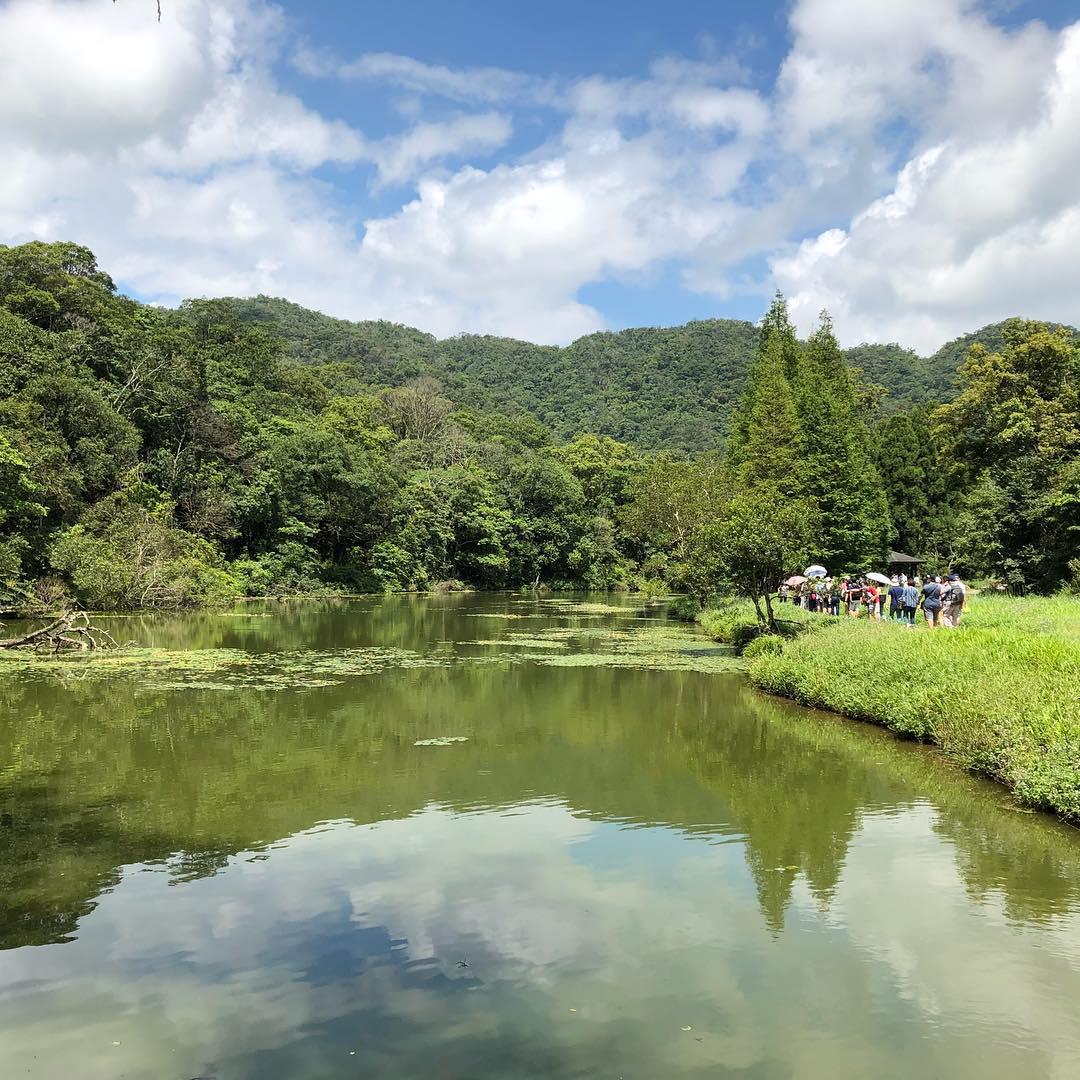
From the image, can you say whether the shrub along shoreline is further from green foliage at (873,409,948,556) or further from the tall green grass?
green foliage at (873,409,948,556)

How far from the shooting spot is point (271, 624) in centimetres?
3153

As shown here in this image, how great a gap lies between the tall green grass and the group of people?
0.81 metres

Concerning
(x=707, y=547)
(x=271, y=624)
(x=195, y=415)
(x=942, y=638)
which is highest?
(x=195, y=415)

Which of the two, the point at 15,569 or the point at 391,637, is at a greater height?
the point at 15,569

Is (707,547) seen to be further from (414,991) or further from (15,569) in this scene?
(15,569)

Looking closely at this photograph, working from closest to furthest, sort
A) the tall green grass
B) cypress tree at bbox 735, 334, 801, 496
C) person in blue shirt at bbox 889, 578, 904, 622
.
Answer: the tall green grass, person in blue shirt at bbox 889, 578, 904, 622, cypress tree at bbox 735, 334, 801, 496

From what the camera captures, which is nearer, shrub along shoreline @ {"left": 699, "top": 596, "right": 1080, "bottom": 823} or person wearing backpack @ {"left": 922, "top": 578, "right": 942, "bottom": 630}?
shrub along shoreline @ {"left": 699, "top": 596, "right": 1080, "bottom": 823}

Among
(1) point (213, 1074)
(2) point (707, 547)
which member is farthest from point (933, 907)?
(2) point (707, 547)

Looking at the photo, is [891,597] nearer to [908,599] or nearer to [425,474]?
[908,599]

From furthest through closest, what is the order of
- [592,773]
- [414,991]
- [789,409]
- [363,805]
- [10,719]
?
1. [789,409]
2. [10,719]
3. [592,773]
4. [363,805]
5. [414,991]

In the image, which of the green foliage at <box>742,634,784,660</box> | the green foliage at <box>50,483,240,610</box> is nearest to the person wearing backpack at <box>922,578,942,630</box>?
the green foliage at <box>742,634,784,660</box>

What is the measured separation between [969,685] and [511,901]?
26.7ft

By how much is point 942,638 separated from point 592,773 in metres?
7.13

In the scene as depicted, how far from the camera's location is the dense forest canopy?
30.6 metres
